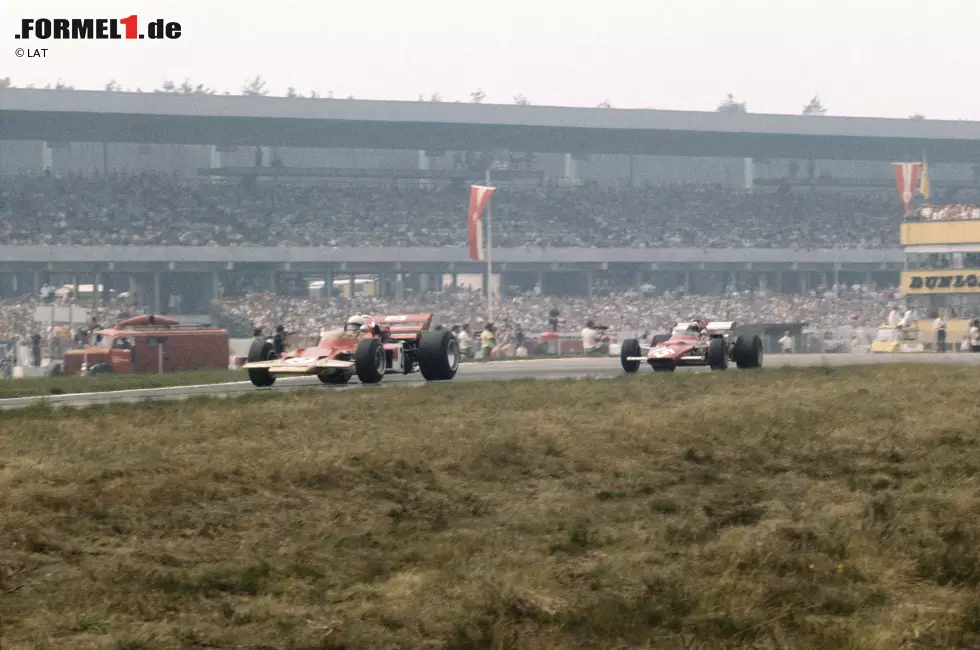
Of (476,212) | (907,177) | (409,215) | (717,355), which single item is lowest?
(717,355)

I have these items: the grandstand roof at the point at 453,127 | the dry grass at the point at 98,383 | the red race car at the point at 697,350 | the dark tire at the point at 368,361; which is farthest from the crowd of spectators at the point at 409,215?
the dark tire at the point at 368,361

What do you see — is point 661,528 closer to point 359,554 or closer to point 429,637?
point 359,554

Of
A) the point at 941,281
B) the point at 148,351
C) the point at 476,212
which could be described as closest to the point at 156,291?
the point at 476,212

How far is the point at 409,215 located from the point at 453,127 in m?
5.65

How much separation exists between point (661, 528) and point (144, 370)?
87.3 feet

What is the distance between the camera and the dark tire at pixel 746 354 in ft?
88.0

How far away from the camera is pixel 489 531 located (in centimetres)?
965

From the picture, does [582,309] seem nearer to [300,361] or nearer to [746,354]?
[746,354]

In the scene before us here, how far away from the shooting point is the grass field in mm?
7461

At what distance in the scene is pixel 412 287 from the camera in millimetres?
64750

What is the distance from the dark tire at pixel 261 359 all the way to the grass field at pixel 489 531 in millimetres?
7622

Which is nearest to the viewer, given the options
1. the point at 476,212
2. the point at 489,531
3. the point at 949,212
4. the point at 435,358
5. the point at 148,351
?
the point at 489,531

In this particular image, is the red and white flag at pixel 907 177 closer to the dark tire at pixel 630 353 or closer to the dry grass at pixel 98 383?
the dark tire at pixel 630 353

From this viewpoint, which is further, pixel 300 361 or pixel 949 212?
pixel 949 212
